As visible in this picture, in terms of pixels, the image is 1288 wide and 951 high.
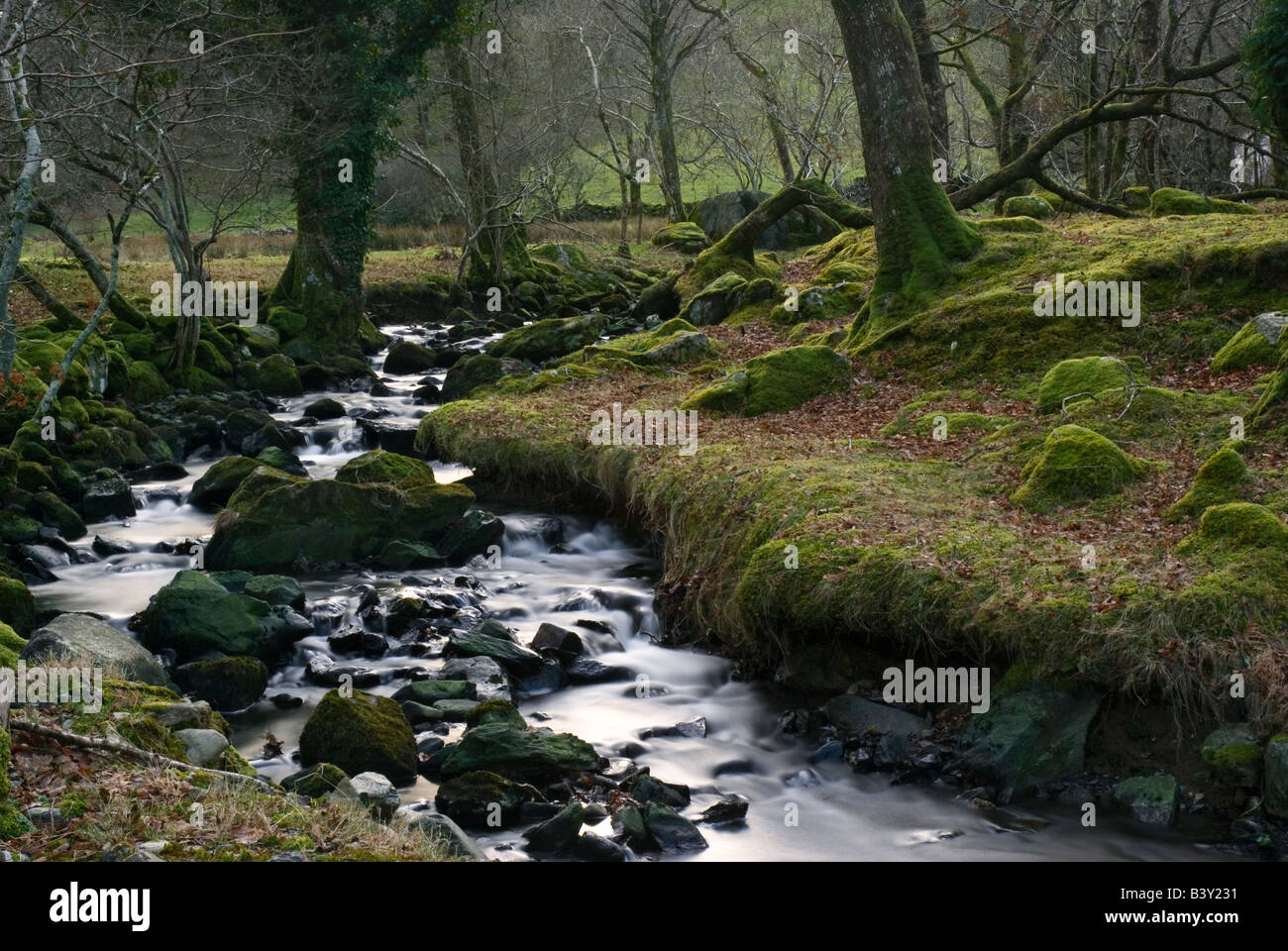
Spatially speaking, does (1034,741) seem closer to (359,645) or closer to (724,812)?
(724,812)

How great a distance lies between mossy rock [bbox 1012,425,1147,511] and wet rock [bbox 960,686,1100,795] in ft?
9.14

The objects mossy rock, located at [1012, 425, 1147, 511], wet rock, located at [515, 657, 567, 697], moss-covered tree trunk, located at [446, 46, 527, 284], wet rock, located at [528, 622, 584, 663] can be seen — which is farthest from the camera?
moss-covered tree trunk, located at [446, 46, 527, 284]

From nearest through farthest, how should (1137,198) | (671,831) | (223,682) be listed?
(671,831) < (223,682) < (1137,198)

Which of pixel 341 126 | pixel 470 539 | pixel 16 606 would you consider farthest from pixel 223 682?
pixel 341 126

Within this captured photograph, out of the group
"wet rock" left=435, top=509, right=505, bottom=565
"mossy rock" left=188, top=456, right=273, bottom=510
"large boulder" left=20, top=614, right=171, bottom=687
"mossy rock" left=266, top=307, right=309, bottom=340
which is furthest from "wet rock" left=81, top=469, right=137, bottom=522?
"mossy rock" left=266, top=307, right=309, bottom=340

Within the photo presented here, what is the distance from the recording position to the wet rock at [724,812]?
349 inches

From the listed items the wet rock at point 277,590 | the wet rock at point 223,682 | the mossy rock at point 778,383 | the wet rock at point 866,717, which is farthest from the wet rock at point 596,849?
the mossy rock at point 778,383

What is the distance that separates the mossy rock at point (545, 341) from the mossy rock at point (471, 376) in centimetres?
120

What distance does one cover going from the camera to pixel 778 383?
16891 mm

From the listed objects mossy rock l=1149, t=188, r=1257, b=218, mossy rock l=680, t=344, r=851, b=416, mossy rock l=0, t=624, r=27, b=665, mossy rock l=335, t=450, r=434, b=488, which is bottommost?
mossy rock l=0, t=624, r=27, b=665

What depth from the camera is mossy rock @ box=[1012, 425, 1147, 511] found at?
37.2 feet

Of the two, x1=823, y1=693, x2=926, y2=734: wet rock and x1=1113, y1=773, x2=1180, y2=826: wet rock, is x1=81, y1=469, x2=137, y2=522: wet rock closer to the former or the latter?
x1=823, y1=693, x2=926, y2=734: wet rock

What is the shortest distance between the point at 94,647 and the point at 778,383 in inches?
388

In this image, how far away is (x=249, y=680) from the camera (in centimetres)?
1109
